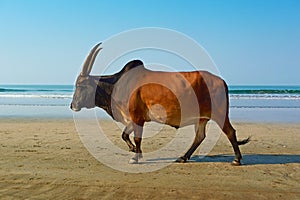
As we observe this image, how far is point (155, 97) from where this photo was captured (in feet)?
34.6

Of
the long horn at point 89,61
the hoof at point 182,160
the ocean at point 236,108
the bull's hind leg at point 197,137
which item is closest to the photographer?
the hoof at point 182,160

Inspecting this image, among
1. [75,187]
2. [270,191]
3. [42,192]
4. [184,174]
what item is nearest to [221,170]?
[184,174]

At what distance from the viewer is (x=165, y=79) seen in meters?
10.7

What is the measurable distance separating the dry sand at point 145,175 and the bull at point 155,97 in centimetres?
93

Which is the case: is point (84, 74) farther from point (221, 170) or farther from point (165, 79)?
point (221, 170)

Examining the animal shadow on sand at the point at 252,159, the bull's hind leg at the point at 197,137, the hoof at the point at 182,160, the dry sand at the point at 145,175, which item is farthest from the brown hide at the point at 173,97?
the dry sand at the point at 145,175

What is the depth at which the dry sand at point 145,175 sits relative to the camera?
7680mm

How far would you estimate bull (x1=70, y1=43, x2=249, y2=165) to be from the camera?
10336mm

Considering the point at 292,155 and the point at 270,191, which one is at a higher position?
the point at 270,191

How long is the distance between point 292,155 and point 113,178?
5528 mm

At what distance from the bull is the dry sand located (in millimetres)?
929

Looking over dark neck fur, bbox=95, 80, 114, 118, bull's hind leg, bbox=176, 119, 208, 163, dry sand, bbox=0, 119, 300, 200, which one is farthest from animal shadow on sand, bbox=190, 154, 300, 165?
dark neck fur, bbox=95, 80, 114, 118

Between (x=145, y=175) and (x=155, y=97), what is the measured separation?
7.20ft

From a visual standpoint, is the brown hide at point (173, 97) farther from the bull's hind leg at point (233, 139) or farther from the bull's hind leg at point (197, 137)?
the bull's hind leg at point (197, 137)
